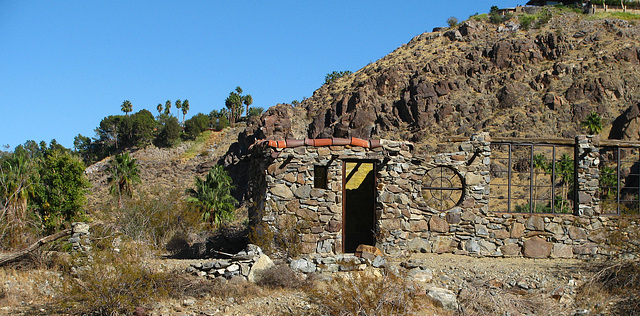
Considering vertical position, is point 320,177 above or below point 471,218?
above

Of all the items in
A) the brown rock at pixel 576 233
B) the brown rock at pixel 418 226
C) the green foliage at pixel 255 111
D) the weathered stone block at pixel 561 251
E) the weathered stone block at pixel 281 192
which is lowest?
the weathered stone block at pixel 561 251

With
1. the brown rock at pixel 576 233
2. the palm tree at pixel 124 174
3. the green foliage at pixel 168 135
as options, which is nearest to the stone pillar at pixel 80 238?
the brown rock at pixel 576 233

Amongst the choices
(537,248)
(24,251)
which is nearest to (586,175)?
(537,248)

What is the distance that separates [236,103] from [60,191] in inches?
2089

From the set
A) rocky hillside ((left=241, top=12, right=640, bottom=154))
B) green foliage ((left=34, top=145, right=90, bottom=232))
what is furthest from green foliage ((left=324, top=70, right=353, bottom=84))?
green foliage ((left=34, top=145, right=90, bottom=232))

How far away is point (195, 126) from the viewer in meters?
68.3

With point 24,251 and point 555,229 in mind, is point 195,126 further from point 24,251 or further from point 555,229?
point 555,229

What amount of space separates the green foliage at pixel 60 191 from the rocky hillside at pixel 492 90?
2839 cm

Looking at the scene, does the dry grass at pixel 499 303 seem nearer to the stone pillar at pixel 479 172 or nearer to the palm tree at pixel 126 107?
the stone pillar at pixel 479 172

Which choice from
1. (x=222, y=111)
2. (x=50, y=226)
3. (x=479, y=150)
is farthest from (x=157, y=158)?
(x=479, y=150)

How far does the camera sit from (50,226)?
24406 millimetres

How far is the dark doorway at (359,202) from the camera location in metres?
Result: 16.2

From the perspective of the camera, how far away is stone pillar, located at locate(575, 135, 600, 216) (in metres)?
14.3

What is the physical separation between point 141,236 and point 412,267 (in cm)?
861
